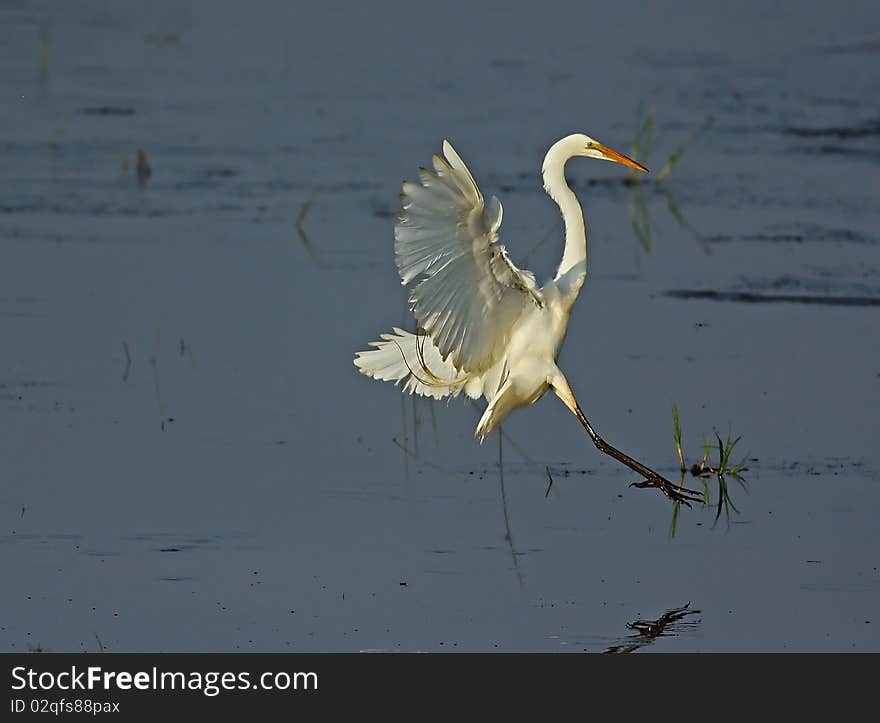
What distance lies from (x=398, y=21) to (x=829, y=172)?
6431 mm

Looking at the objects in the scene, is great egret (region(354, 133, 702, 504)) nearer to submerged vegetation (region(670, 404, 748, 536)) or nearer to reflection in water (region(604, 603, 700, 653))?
submerged vegetation (region(670, 404, 748, 536))

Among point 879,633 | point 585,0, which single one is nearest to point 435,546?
point 879,633

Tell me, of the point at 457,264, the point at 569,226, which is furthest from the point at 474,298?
the point at 569,226

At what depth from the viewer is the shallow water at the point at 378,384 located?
6.11 meters

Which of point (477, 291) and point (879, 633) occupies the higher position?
point (477, 291)

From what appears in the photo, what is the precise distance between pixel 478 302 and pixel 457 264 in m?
0.32

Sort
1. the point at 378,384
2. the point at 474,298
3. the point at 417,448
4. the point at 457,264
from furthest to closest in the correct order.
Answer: the point at 378,384 → the point at 417,448 → the point at 474,298 → the point at 457,264

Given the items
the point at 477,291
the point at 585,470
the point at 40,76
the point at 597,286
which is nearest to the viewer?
the point at 477,291

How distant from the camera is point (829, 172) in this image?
12.9 m

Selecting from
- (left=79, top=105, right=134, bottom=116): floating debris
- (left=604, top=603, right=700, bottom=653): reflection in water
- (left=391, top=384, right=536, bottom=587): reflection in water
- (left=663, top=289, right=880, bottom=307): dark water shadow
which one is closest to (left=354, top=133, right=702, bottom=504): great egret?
(left=391, top=384, right=536, bottom=587): reflection in water

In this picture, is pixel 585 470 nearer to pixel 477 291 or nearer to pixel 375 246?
pixel 477 291

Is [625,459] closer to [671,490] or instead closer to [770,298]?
[671,490]

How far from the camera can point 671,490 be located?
7.03m

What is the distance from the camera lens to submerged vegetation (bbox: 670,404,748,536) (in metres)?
7.20
